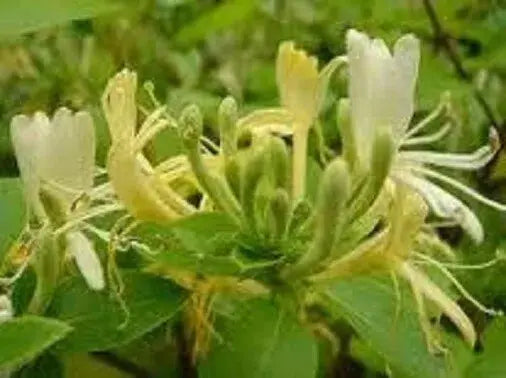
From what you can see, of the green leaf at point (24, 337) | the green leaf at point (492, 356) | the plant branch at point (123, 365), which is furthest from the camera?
the plant branch at point (123, 365)

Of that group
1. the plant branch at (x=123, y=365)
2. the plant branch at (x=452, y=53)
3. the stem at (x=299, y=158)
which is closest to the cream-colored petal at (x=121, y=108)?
the stem at (x=299, y=158)

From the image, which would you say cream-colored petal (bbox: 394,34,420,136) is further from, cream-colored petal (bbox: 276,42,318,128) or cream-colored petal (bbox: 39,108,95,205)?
cream-colored petal (bbox: 39,108,95,205)

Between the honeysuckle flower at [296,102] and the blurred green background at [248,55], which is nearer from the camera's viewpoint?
the honeysuckle flower at [296,102]

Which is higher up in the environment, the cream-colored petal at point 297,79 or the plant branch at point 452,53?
the cream-colored petal at point 297,79

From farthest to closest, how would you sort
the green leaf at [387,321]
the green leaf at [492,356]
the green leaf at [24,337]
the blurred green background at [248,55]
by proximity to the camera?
the blurred green background at [248,55] < the green leaf at [492,356] < the green leaf at [387,321] < the green leaf at [24,337]

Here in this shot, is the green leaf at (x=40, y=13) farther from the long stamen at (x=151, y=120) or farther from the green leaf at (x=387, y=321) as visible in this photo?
the green leaf at (x=387, y=321)

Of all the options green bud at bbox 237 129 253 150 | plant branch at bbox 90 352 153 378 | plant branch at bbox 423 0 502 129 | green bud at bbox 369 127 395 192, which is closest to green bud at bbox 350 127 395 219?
green bud at bbox 369 127 395 192

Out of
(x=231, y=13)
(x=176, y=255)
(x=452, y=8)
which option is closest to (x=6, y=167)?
(x=231, y=13)

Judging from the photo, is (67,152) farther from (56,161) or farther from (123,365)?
(123,365)
